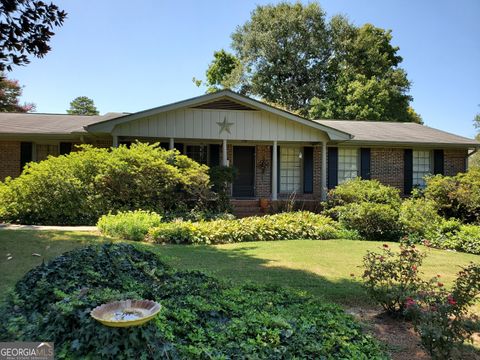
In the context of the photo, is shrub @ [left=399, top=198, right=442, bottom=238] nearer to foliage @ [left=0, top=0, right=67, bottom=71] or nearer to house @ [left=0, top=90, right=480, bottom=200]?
house @ [left=0, top=90, right=480, bottom=200]

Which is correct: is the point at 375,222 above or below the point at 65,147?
below

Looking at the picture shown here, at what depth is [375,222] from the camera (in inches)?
430

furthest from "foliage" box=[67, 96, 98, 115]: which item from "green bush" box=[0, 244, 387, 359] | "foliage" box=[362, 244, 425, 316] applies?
"foliage" box=[362, 244, 425, 316]

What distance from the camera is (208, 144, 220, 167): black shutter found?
16.1m

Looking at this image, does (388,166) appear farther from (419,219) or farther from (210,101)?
(210,101)

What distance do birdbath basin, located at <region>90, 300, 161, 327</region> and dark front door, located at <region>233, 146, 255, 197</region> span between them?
13405 mm

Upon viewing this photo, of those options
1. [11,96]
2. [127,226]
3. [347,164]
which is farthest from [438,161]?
[11,96]

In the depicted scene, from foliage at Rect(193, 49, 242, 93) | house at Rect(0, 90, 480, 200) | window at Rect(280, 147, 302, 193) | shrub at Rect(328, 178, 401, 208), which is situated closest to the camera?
shrub at Rect(328, 178, 401, 208)

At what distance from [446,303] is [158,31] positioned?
53.4 ft

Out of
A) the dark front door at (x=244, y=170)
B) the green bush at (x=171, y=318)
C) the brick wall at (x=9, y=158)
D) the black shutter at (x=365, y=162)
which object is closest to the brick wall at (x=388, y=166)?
the black shutter at (x=365, y=162)

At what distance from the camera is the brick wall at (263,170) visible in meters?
16.3

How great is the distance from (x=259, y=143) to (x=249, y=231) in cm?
690

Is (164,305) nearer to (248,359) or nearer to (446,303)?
(248,359)

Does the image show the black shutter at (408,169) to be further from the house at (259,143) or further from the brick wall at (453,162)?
the brick wall at (453,162)
